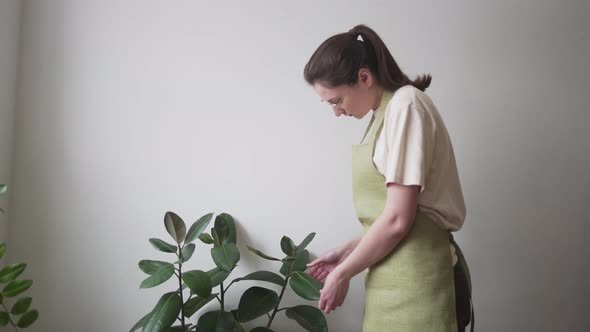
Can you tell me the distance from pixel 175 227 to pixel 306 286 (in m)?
0.46

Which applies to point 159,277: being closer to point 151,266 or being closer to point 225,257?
point 151,266

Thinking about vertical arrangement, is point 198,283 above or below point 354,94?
below

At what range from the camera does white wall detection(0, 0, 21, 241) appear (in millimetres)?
1223

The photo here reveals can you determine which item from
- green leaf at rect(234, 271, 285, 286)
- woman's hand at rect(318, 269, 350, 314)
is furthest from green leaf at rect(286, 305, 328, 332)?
woman's hand at rect(318, 269, 350, 314)

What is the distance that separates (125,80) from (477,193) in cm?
146

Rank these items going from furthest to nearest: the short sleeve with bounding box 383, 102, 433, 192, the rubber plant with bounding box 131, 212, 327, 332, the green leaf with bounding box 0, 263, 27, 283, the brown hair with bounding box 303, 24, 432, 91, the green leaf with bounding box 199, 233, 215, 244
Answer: the green leaf with bounding box 199, 233, 215, 244 < the rubber plant with bounding box 131, 212, 327, 332 < the green leaf with bounding box 0, 263, 27, 283 < the brown hair with bounding box 303, 24, 432, 91 < the short sleeve with bounding box 383, 102, 433, 192

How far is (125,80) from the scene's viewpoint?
1334 mm

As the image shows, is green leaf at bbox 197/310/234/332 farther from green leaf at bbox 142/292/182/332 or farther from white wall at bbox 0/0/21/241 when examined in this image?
white wall at bbox 0/0/21/241

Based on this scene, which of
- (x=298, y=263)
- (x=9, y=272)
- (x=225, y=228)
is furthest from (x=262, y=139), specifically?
(x=9, y=272)

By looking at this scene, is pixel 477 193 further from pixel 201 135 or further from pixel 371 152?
pixel 201 135

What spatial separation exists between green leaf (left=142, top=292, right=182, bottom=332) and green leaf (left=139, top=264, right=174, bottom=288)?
74 millimetres

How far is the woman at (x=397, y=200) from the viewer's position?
699 millimetres

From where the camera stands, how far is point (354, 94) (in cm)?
83

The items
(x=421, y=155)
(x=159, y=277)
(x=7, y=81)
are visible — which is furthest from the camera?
(x=7, y=81)
